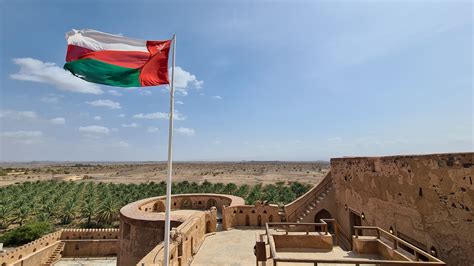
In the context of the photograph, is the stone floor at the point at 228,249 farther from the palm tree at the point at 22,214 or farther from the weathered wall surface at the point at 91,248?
the palm tree at the point at 22,214

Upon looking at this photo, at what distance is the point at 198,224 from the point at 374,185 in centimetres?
856

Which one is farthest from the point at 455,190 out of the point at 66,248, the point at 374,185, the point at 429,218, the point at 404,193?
the point at 66,248

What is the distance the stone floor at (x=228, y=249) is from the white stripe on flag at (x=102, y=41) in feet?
27.5

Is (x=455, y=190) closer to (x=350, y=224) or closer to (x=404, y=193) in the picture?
(x=404, y=193)

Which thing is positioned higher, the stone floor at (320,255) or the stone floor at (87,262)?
the stone floor at (320,255)

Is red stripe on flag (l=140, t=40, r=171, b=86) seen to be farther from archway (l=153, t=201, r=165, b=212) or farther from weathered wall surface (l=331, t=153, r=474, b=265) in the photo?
archway (l=153, t=201, r=165, b=212)

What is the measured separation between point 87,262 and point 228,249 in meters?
24.1

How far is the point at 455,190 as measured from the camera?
746 cm

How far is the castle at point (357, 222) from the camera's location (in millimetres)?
7312

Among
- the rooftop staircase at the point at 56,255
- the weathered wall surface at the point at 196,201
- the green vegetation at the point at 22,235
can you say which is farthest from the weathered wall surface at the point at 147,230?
the green vegetation at the point at 22,235

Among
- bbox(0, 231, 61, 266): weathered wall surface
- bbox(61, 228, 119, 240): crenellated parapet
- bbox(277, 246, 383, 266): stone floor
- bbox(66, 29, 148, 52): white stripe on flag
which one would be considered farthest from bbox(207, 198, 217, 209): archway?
bbox(0, 231, 61, 266): weathered wall surface

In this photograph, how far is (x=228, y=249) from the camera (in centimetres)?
1220

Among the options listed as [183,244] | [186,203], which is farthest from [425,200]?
[186,203]

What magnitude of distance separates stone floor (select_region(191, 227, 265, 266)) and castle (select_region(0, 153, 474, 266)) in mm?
91
